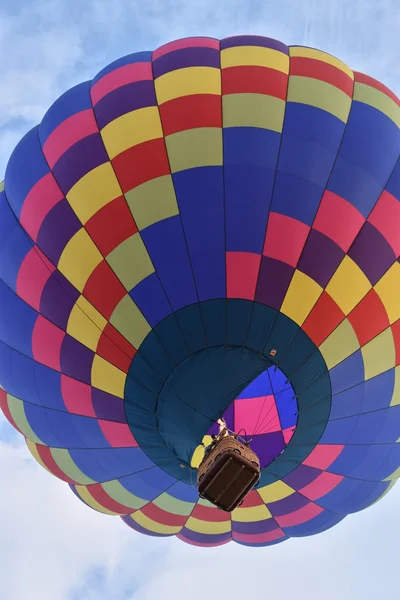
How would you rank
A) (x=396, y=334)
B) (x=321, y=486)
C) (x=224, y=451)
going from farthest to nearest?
1. (x=321, y=486)
2. (x=396, y=334)
3. (x=224, y=451)

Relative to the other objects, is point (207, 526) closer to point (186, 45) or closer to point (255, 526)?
point (255, 526)

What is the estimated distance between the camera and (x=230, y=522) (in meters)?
7.12

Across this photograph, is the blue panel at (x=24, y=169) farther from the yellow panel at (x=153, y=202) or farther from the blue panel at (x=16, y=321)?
the yellow panel at (x=153, y=202)

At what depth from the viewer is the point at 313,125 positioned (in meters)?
5.50

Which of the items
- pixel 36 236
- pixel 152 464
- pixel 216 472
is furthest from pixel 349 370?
pixel 36 236

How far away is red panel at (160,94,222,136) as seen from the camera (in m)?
5.43

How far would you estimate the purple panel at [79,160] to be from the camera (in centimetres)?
556

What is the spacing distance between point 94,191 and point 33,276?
106 cm

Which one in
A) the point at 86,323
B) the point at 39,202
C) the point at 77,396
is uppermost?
the point at 39,202

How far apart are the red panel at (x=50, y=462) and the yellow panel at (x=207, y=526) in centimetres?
145

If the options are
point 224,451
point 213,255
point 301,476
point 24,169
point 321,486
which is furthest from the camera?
point 321,486

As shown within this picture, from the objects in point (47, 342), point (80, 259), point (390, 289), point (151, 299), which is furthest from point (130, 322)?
point (390, 289)

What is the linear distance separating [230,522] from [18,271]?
3764 mm

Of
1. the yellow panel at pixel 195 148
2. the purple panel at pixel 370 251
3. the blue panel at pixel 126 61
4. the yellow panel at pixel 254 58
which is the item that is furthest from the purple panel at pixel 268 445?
the blue panel at pixel 126 61
